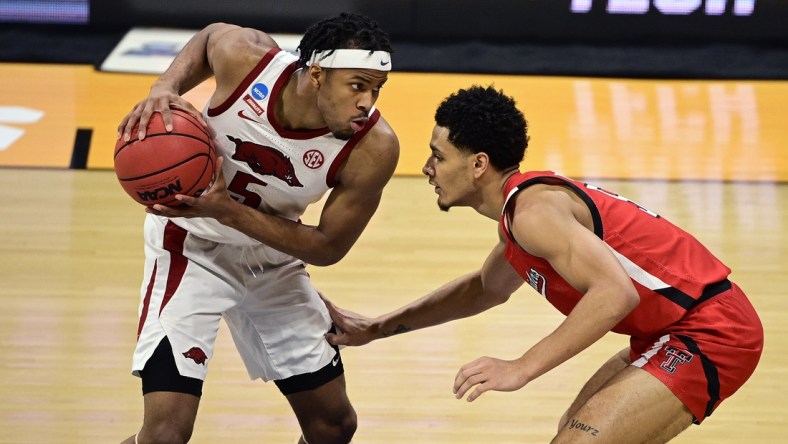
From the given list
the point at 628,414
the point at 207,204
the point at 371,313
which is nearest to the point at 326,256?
the point at 207,204

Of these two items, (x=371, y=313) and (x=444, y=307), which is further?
(x=371, y=313)

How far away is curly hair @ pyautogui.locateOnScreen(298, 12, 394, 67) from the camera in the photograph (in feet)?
13.3

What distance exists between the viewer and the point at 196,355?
418 centimetres

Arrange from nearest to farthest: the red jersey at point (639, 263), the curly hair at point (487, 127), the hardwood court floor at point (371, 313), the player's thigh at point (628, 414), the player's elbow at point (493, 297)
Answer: the player's thigh at point (628, 414) → the red jersey at point (639, 263) → the curly hair at point (487, 127) → the player's elbow at point (493, 297) → the hardwood court floor at point (371, 313)

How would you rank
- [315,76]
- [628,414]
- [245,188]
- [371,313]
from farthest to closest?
[371,313] < [245,188] < [315,76] < [628,414]

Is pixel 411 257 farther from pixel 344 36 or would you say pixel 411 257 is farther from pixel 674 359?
pixel 674 359

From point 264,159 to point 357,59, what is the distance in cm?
55

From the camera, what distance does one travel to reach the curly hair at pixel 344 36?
405cm

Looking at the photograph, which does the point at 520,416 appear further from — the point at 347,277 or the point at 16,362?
the point at 16,362

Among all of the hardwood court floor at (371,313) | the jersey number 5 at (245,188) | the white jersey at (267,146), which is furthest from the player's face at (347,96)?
the hardwood court floor at (371,313)

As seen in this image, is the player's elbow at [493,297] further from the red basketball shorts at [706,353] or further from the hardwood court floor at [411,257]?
the hardwood court floor at [411,257]

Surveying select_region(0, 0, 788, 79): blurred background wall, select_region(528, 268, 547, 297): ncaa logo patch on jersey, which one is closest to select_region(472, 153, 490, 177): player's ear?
select_region(528, 268, 547, 297): ncaa logo patch on jersey

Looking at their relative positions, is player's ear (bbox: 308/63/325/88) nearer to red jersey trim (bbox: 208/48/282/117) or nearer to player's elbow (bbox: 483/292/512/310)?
red jersey trim (bbox: 208/48/282/117)

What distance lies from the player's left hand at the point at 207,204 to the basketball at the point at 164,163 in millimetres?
27
